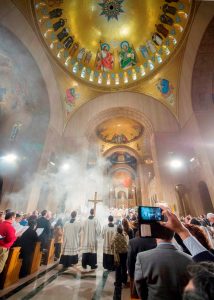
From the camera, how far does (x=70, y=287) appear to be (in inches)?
119

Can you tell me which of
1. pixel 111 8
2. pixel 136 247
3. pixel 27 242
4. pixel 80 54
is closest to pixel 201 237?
pixel 136 247

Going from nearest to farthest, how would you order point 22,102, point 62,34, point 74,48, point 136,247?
point 136,247 < point 22,102 < point 62,34 < point 74,48

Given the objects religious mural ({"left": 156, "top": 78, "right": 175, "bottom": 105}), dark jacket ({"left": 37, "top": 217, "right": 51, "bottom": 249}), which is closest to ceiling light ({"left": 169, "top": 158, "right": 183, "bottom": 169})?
religious mural ({"left": 156, "top": 78, "right": 175, "bottom": 105})

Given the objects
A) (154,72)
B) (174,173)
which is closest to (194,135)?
(174,173)

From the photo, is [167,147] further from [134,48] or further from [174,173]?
[134,48]

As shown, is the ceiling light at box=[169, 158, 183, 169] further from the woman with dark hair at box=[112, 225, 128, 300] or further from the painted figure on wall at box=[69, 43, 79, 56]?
the painted figure on wall at box=[69, 43, 79, 56]

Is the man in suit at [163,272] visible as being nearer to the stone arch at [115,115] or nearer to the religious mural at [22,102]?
the religious mural at [22,102]

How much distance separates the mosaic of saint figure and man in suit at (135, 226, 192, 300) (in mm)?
15369

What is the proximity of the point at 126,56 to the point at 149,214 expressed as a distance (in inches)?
618

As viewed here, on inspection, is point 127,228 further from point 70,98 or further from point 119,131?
point 119,131

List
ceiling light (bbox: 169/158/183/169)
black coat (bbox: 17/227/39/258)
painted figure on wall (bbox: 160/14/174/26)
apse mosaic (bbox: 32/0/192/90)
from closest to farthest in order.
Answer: black coat (bbox: 17/227/39/258) → apse mosaic (bbox: 32/0/192/90) → painted figure on wall (bbox: 160/14/174/26) → ceiling light (bbox: 169/158/183/169)

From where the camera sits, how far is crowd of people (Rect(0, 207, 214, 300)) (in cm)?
77

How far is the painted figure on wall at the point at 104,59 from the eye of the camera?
546 inches

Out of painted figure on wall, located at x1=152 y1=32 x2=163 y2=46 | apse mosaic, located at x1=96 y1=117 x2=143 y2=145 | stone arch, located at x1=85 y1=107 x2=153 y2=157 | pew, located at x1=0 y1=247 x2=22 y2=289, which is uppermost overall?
painted figure on wall, located at x1=152 y1=32 x2=163 y2=46
